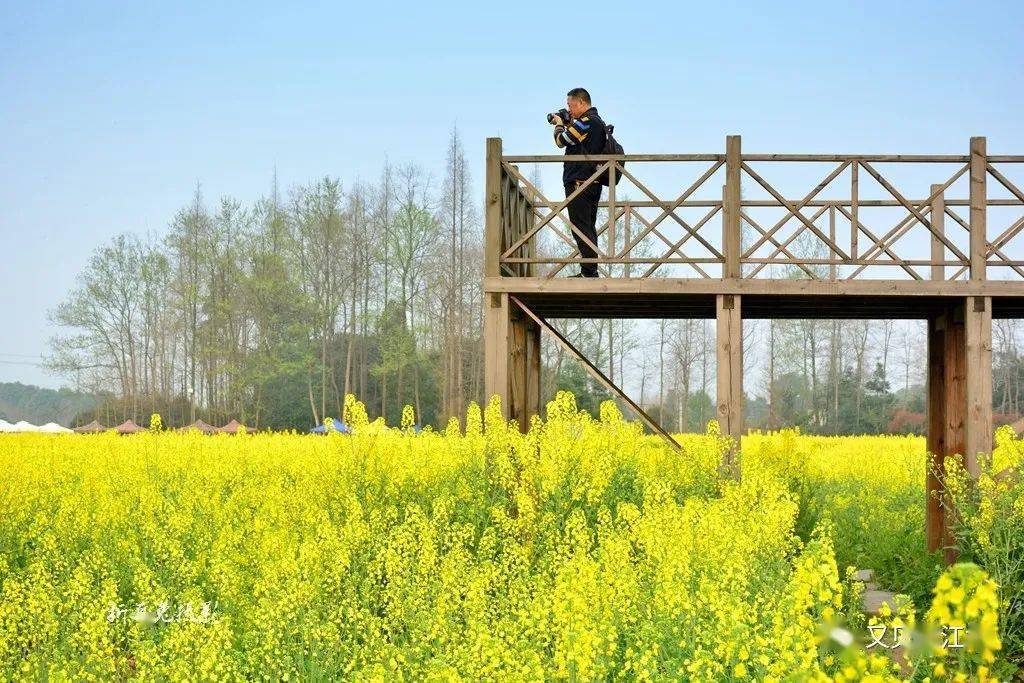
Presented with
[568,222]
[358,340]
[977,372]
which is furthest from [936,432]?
[358,340]

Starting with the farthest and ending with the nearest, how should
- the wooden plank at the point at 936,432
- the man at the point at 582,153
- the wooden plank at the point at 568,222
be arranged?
the wooden plank at the point at 936,432, the man at the point at 582,153, the wooden plank at the point at 568,222

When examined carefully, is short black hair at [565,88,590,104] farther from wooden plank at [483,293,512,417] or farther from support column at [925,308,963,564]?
support column at [925,308,963,564]

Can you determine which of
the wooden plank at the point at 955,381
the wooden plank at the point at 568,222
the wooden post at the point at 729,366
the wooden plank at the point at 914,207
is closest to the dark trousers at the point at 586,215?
the wooden plank at the point at 568,222

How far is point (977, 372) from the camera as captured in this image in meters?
12.7

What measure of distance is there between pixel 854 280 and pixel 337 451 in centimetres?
614

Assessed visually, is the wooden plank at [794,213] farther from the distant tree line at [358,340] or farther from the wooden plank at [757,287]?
the distant tree line at [358,340]

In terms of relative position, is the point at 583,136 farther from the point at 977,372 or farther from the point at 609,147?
the point at 977,372

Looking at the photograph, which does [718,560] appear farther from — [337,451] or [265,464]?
[265,464]

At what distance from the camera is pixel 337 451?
39.2 ft

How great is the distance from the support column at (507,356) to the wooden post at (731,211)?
260cm

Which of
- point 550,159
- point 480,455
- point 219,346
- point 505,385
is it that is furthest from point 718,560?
point 219,346

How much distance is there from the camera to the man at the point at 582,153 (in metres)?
13.3

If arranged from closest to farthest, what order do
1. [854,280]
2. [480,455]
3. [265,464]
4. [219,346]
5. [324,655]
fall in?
[324,655], [480,455], [854,280], [265,464], [219,346]

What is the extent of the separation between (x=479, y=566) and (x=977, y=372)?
280 inches
